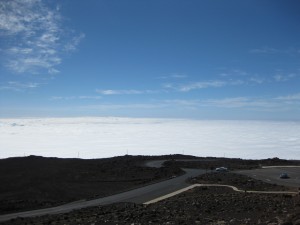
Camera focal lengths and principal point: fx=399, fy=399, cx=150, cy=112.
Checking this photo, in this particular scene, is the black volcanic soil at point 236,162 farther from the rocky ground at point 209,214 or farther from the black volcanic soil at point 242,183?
the rocky ground at point 209,214

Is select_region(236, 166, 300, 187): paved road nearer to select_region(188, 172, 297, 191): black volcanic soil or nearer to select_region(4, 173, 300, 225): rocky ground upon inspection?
Answer: select_region(188, 172, 297, 191): black volcanic soil

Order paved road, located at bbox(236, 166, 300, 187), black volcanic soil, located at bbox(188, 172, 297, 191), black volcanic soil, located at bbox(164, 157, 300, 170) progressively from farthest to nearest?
black volcanic soil, located at bbox(164, 157, 300, 170), paved road, located at bbox(236, 166, 300, 187), black volcanic soil, located at bbox(188, 172, 297, 191)

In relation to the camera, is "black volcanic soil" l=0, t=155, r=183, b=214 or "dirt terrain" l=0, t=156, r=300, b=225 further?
"black volcanic soil" l=0, t=155, r=183, b=214

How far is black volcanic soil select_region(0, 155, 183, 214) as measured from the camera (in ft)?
135

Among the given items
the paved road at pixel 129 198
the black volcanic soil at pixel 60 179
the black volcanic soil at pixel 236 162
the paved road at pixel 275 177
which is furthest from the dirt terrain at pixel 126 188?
the paved road at pixel 275 177

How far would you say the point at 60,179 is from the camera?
187ft

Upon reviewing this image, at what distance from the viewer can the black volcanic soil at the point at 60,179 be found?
41.1m

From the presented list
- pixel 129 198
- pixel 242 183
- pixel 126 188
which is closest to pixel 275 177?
pixel 242 183

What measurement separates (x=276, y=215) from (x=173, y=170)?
1782 inches


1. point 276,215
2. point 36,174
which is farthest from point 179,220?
point 36,174

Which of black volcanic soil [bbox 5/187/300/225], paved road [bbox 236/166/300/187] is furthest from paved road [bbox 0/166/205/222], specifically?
paved road [bbox 236/166/300/187]

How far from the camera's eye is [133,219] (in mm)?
20906

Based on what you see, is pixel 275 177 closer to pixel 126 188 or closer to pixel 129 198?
pixel 126 188

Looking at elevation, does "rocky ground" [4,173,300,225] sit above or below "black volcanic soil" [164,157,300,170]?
below
